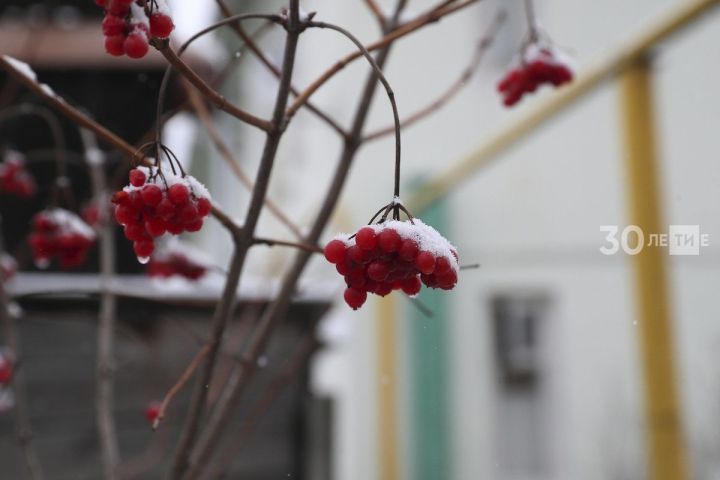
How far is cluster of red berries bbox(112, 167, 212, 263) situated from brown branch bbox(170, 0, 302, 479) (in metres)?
0.06

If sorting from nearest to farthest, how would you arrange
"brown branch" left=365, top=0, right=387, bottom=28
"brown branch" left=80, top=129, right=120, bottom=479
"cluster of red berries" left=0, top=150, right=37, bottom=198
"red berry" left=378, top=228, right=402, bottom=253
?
"red berry" left=378, top=228, right=402, bottom=253 → "brown branch" left=365, top=0, right=387, bottom=28 → "brown branch" left=80, top=129, right=120, bottom=479 → "cluster of red berries" left=0, top=150, right=37, bottom=198

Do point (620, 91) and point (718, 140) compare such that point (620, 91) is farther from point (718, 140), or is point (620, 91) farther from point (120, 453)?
point (120, 453)

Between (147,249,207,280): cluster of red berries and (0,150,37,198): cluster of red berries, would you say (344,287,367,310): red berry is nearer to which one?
(147,249,207,280): cluster of red berries

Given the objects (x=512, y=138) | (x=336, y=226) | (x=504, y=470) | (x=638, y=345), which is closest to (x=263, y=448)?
(x=336, y=226)

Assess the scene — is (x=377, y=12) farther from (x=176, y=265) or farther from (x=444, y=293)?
(x=444, y=293)

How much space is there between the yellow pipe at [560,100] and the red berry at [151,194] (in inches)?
40.2

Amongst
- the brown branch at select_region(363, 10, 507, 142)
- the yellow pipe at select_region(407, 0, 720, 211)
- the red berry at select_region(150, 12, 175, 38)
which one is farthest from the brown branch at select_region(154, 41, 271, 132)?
the yellow pipe at select_region(407, 0, 720, 211)

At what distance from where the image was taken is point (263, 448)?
2115mm

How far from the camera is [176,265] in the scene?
993 millimetres

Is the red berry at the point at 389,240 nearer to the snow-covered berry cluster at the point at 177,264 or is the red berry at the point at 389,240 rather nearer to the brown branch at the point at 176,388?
the brown branch at the point at 176,388

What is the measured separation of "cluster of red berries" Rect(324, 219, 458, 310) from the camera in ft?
1.34

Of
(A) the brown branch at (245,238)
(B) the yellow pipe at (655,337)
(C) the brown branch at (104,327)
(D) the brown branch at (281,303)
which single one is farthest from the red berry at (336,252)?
(B) the yellow pipe at (655,337)

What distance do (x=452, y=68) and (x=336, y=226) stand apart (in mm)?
820

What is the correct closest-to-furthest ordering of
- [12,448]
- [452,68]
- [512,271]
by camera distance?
1. [12,448]
2. [452,68]
3. [512,271]
